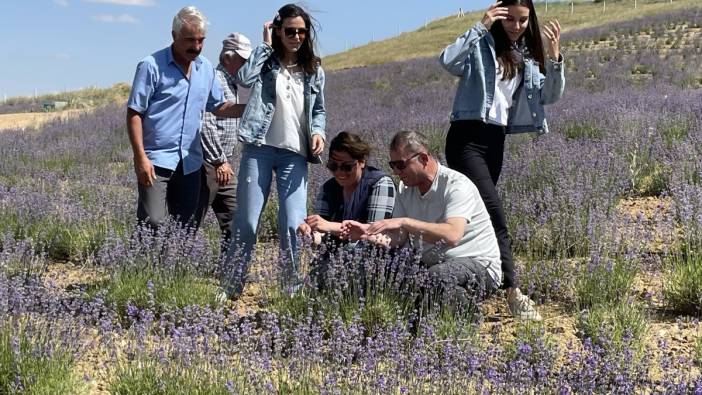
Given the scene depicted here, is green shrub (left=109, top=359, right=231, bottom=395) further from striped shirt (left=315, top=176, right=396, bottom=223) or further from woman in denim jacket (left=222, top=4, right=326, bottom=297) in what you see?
striped shirt (left=315, top=176, right=396, bottom=223)

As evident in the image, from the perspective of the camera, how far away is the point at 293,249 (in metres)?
4.13

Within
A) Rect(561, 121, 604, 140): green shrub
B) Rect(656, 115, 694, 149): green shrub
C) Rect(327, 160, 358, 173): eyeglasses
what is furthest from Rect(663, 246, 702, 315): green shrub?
Rect(561, 121, 604, 140): green shrub

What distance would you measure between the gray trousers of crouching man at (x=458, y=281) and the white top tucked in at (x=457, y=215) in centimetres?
7

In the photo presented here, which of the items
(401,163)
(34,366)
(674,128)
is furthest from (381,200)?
(674,128)

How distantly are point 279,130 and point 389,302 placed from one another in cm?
123

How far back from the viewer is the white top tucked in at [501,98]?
3.78 metres

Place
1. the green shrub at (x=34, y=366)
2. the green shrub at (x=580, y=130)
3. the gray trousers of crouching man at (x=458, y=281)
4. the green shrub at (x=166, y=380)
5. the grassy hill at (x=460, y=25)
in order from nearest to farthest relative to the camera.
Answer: the green shrub at (x=166, y=380) → the green shrub at (x=34, y=366) → the gray trousers of crouching man at (x=458, y=281) → the green shrub at (x=580, y=130) → the grassy hill at (x=460, y=25)

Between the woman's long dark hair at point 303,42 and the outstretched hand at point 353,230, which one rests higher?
the woman's long dark hair at point 303,42

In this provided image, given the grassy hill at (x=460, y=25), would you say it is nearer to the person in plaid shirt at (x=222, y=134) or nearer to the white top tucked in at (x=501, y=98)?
Result: the person in plaid shirt at (x=222, y=134)

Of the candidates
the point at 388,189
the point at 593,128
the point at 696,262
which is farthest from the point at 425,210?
the point at 593,128

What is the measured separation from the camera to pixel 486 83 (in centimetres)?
373

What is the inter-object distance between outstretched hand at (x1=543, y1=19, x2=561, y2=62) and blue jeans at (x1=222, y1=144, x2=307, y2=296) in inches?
61.9

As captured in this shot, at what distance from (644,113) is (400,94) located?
26.8 ft

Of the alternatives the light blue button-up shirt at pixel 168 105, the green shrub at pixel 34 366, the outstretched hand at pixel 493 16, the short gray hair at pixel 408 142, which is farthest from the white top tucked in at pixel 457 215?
the green shrub at pixel 34 366
